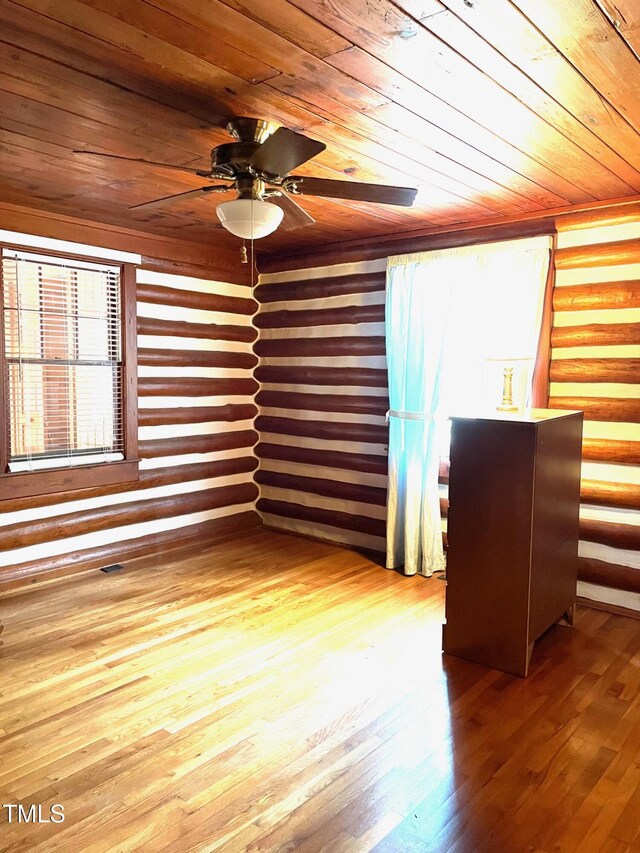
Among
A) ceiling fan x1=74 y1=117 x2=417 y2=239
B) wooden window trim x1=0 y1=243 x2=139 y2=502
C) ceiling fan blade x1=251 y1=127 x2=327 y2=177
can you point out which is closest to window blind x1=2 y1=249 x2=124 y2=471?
wooden window trim x1=0 y1=243 x2=139 y2=502

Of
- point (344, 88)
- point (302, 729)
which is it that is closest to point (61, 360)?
point (344, 88)

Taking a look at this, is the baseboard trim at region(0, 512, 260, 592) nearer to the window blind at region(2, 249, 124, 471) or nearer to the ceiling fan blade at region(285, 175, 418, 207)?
the window blind at region(2, 249, 124, 471)

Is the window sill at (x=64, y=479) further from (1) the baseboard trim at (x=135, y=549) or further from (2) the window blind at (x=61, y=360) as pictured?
(1) the baseboard trim at (x=135, y=549)

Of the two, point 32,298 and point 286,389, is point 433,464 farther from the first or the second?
point 32,298

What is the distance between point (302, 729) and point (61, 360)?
3.34 meters

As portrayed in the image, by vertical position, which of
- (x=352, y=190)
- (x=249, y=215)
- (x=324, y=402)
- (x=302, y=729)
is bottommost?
(x=302, y=729)

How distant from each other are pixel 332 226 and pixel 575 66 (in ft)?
9.01

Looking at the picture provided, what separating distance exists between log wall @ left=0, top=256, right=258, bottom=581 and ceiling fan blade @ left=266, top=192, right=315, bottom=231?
226 centimetres

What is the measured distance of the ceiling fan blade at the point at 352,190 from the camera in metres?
2.84

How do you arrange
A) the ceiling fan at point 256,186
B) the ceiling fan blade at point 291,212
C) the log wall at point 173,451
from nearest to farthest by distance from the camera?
1. the ceiling fan at point 256,186
2. the ceiling fan blade at point 291,212
3. the log wall at point 173,451

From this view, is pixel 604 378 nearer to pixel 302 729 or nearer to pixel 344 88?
pixel 344 88

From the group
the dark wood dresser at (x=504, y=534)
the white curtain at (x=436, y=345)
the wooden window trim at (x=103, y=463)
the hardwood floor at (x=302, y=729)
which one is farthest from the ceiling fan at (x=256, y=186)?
the hardwood floor at (x=302, y=729)

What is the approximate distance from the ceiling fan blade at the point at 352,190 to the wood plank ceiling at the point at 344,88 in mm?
282

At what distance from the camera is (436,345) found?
4.83 meters
